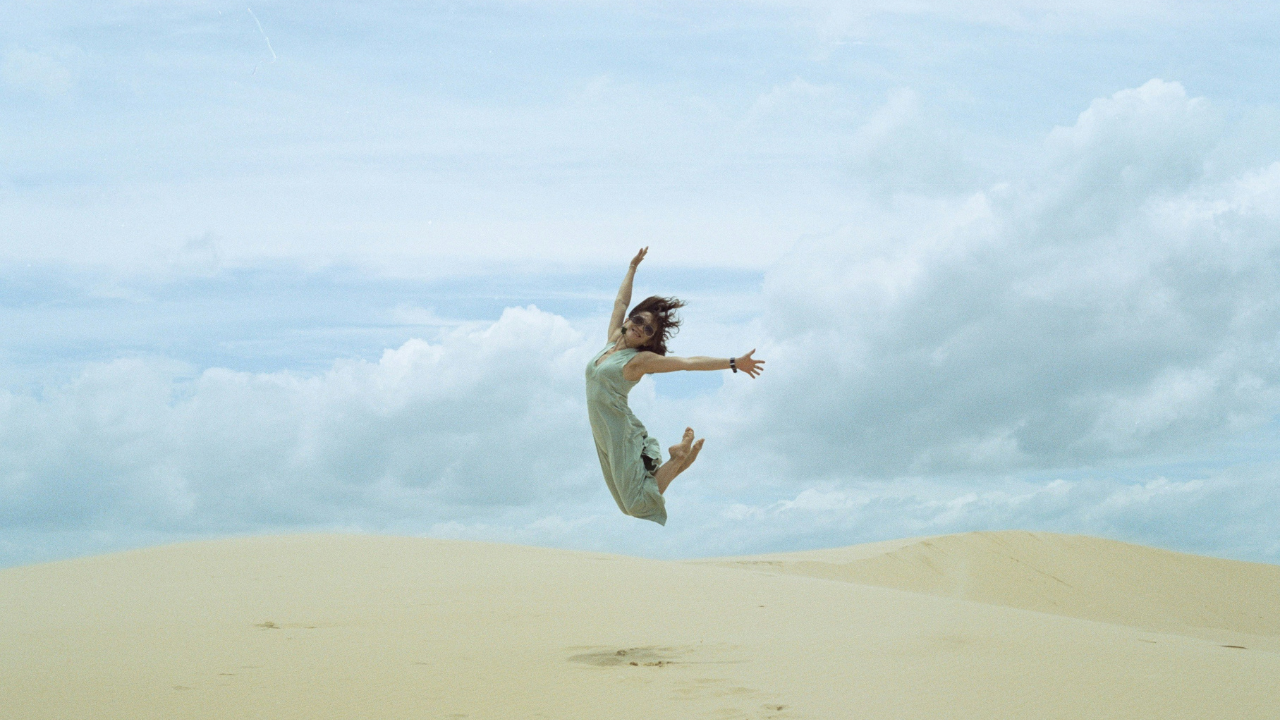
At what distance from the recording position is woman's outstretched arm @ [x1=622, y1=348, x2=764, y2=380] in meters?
6.56

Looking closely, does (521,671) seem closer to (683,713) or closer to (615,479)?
(683,713)

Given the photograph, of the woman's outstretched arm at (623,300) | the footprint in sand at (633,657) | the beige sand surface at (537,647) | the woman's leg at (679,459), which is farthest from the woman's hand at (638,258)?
the footprint in sand at (633,657)

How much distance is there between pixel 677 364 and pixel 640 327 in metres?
0.56

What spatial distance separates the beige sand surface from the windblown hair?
1.81m

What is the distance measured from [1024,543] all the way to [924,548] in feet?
5.46

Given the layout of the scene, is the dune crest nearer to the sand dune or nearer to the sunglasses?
the sand dune

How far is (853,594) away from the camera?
5.13 metres

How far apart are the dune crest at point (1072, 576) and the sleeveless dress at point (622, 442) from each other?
5.22ft

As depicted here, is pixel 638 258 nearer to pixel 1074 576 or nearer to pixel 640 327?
pixel 640 327

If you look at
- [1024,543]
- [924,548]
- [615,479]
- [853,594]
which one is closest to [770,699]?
[853,594]

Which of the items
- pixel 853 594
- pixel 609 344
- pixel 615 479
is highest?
pixel 609 344

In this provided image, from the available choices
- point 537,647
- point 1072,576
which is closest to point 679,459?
point 537,647

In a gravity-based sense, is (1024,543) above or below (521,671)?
above

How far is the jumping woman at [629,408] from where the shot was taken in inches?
289
